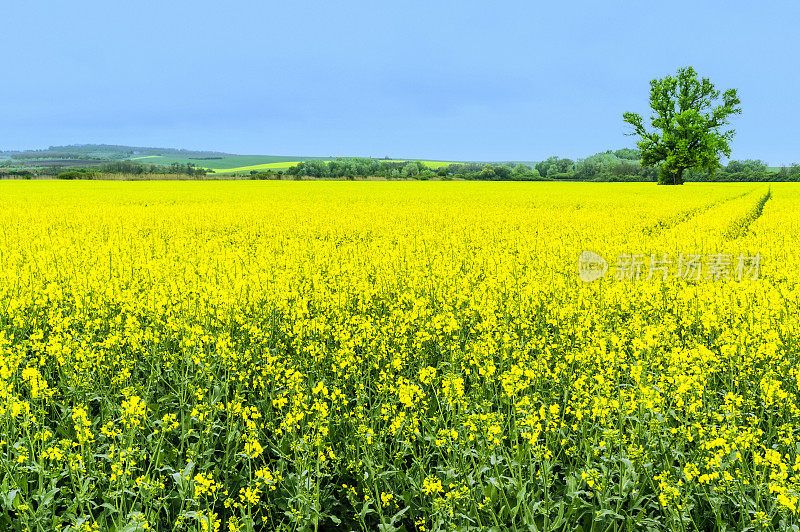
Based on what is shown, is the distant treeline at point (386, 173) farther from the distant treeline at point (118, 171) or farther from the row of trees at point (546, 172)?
the distant treeline at point (118, 171)

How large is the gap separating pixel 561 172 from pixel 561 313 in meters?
99.1

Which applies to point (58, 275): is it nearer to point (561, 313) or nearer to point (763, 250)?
point (561, 313)

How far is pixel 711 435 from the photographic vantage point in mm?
3574

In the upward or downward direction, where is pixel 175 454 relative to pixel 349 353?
downward

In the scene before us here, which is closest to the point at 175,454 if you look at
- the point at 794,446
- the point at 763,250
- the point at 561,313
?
the point at 561,313

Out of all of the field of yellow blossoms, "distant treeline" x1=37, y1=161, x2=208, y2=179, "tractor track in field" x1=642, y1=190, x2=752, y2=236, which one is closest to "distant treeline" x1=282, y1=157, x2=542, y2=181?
"distant treeline" x1=37, y1=161, x2=208, y2=179
